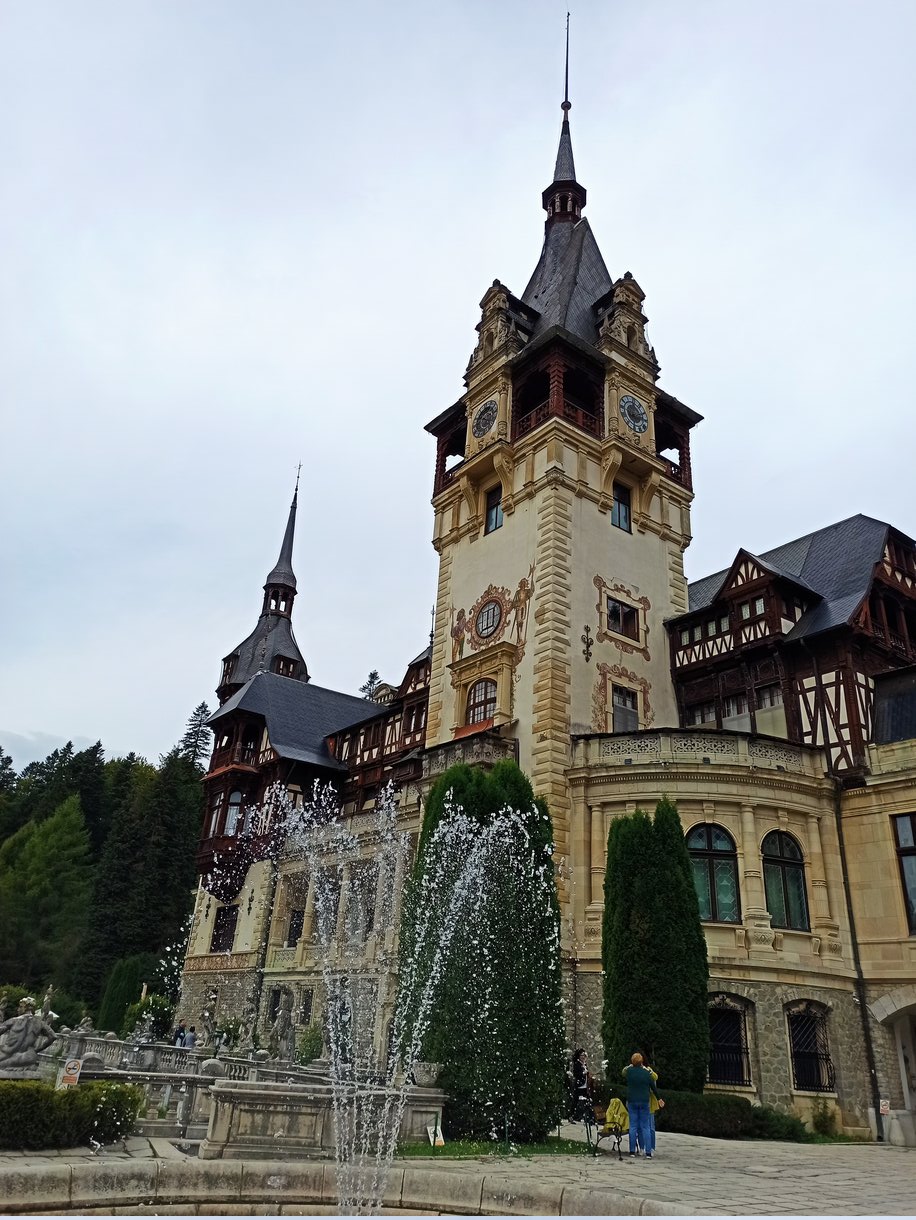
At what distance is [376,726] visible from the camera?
45.5 m

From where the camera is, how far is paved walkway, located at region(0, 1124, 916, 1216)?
33.2 feet

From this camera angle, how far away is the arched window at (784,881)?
975 inches

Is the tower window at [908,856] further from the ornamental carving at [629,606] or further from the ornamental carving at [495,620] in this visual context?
the ornamental carving at [495,620]

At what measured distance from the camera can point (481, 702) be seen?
3225 centimetres

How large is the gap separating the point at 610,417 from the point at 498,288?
8598 mm

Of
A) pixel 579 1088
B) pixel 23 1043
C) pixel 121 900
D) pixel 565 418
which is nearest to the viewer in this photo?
pixel 23 1043

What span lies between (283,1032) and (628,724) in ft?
54.5

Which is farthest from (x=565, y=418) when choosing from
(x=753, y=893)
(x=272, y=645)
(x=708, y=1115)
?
(x=272, y=645)

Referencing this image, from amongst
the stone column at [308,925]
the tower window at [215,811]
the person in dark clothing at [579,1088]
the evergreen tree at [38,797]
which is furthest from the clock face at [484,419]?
the evergreen tree at [38,797]

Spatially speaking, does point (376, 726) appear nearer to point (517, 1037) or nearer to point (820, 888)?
point (820, 888)

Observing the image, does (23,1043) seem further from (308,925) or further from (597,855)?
(308,925)

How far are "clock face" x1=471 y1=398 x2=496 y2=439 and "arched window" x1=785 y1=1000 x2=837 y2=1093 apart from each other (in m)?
22.8

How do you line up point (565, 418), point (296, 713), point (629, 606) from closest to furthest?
point (629, 606), point (565, 418), point (296, 713)

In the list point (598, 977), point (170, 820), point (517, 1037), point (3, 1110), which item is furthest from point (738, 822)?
point (170, 820)
